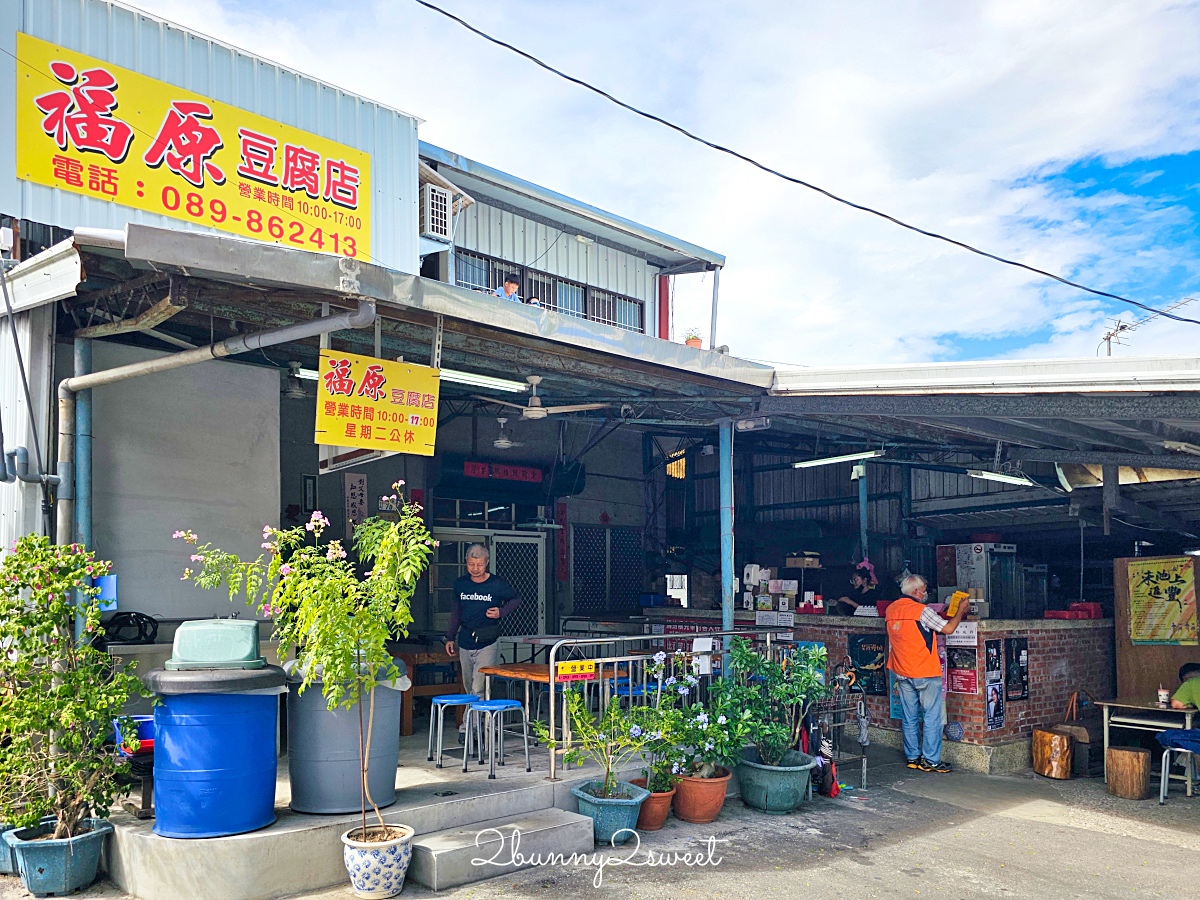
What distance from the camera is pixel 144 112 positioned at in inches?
372

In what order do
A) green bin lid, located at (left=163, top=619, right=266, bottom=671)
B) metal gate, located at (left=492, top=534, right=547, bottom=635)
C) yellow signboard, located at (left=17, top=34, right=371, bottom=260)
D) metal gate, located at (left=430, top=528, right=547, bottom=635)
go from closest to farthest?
1. green bin lid, located at (left=163, top=619, right=266, bottom=671)
2. yellow signboard, located at (left=17, top=34, right=371, bottom=260)
3. metal gate, located at (left=430, top=528, right=547, bottom=635)
4. metal gate, located at (left=492, top=534, right=547, bottom=635)

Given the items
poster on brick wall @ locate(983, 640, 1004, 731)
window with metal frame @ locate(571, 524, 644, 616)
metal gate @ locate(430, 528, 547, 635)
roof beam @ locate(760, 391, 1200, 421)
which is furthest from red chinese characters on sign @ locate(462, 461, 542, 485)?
poster on brick wall @ locate(983, 640, 1004, 731)

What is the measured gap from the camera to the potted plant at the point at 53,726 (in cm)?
564

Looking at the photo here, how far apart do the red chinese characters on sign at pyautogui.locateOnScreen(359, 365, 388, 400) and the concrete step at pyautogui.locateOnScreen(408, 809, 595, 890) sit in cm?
299

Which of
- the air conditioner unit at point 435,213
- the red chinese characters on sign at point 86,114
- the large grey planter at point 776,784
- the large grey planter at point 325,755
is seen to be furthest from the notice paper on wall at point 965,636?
the red chinese characters on sign at point 86,114

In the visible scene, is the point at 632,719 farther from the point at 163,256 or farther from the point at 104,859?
the point at 163,256

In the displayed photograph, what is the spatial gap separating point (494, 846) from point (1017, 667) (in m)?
6.50

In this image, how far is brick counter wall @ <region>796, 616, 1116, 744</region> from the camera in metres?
9.95

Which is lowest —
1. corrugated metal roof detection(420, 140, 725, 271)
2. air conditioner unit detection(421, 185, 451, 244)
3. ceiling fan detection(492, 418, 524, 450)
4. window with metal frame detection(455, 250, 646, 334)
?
ceiling fan detection(492, 418, 524, 450)

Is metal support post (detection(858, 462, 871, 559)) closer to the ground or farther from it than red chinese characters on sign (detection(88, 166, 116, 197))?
closer to the ground

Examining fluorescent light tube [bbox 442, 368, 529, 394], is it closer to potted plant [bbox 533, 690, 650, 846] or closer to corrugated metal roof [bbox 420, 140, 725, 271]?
potted plant [bbox 533, 690, 650, 846]

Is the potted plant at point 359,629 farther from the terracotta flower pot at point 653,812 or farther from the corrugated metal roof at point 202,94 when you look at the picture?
the corrugated metal roof at point 202,94

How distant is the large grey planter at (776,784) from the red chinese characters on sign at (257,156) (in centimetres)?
767

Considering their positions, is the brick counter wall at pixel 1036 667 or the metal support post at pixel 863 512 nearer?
the brick counter wall at pixel 1036 667
